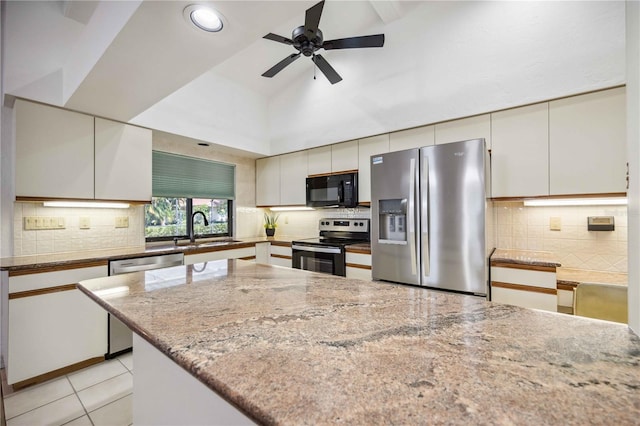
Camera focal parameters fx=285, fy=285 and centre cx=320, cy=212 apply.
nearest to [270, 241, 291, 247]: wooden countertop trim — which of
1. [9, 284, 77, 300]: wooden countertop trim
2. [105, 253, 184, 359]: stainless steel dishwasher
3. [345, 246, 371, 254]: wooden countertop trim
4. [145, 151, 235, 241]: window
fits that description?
[145, 151, 235, 241]: window

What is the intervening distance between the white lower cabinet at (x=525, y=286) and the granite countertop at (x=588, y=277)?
0.17m

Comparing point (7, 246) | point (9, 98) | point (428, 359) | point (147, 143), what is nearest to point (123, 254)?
point (7, 246)

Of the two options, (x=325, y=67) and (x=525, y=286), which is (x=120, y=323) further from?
(x=525, y=286)

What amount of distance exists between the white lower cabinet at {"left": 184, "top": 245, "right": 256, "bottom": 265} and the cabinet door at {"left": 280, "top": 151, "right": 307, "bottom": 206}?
0.84 metres

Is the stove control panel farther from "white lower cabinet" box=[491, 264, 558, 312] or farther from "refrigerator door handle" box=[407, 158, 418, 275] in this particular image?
"white lower cabinet" box=[491, 264, 558, 312]

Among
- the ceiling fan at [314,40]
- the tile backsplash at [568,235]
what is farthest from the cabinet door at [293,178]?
the tile backsplash at [568,235]

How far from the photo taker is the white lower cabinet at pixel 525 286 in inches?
79.5

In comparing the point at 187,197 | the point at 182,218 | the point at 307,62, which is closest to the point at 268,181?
the point at 187,197

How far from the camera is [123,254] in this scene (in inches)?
98.4

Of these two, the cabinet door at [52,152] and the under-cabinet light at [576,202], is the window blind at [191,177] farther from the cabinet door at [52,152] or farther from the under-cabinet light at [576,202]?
the under-cabinet light at [576,202]

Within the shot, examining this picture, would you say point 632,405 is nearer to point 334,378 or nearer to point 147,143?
point 334,378

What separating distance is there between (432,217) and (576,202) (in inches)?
46.4

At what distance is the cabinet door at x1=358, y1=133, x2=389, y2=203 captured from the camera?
10.5 ft

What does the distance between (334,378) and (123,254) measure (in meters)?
2.62
